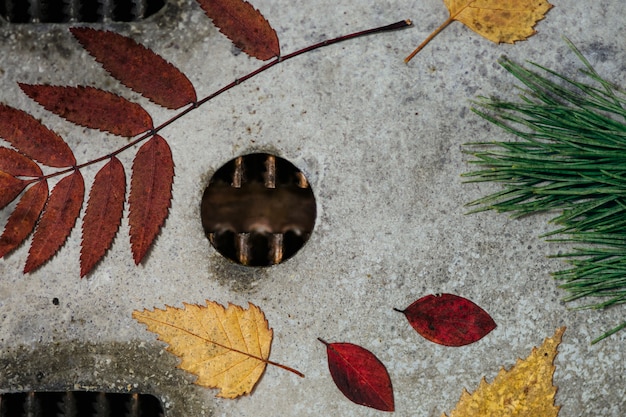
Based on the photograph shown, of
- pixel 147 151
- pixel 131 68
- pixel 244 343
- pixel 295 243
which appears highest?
pixel 131 68

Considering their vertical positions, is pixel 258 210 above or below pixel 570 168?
below

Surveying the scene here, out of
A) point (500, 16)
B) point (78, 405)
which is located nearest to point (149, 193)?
point (78, 405)

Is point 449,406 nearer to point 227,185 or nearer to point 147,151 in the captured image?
point 227,185

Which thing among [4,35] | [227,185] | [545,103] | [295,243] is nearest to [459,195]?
[545,103]

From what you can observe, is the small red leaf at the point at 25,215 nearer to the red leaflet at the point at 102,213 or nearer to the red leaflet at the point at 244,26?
the red leaflet at the point at 102,213

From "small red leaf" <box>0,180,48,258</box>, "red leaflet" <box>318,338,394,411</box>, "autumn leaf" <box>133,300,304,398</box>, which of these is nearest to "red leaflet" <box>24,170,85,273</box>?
"small red leaf" <box>0,180,48,258</box>

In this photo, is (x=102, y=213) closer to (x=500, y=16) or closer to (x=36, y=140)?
(x=36, y=140)

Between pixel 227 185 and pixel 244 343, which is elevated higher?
pixel 227 185

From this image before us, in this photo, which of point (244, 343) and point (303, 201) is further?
point (303, 201)
